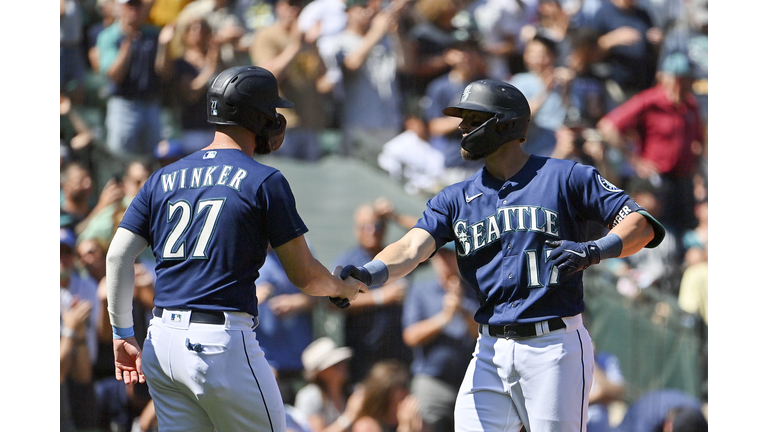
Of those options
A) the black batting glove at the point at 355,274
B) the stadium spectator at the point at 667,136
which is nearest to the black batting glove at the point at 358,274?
the black batting glove at the point at 355,274

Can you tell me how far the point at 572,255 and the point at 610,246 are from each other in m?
0.20

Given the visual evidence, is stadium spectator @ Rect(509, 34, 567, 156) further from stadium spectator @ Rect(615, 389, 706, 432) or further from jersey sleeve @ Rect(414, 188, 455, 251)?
jersey sleeve @ Rect(414, 188, 455, 251)

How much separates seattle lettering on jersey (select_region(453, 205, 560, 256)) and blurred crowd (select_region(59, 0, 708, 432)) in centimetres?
265

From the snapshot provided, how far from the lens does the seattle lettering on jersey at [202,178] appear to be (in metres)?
2.92

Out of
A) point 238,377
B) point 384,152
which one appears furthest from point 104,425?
point 238,377

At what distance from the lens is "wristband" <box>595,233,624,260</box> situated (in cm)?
309

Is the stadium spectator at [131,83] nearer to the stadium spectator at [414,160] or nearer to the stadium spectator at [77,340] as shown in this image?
the stadium spectator at [77,340]

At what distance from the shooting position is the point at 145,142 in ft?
21.0

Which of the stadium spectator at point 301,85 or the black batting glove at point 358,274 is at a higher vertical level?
the stadium spectator at point 301,85

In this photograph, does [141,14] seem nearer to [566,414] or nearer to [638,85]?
[638,85]

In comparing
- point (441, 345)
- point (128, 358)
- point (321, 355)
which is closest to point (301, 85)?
point (321, 355)

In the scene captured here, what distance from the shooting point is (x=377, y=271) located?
346 cm

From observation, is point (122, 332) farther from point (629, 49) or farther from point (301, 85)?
point (629, 49)

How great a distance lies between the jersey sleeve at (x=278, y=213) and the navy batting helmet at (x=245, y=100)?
0.31 metres
